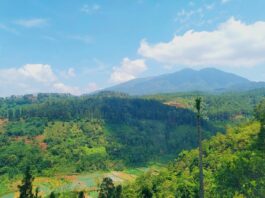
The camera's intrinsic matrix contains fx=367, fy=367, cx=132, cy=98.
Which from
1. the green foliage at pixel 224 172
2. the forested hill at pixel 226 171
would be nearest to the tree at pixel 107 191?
the forested hill at pixel 226 171

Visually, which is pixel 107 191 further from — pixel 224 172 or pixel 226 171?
pixel 226 171

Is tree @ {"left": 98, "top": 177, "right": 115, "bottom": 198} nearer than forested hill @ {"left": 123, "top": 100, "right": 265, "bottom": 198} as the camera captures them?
No

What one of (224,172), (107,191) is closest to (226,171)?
(224,172)

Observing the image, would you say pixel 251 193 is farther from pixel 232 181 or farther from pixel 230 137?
pixel 230 137

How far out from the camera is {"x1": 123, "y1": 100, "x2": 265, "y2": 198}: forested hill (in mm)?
73062

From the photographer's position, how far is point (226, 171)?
259 ft

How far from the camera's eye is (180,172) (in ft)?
445

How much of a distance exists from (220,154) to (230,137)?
9995 mm

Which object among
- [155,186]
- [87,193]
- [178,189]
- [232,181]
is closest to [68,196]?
[87,193]

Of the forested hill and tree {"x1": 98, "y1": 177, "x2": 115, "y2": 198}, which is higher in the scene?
the forested hill

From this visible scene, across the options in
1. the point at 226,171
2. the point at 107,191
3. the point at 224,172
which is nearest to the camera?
the point at 226,171

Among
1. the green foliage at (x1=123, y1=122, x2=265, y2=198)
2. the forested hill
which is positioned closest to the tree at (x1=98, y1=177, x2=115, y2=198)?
the forested hill

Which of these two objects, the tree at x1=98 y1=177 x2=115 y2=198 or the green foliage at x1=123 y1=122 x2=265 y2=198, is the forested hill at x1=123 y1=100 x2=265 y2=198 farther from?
the tree at x1=98 y1=177 x2=115 y2=198

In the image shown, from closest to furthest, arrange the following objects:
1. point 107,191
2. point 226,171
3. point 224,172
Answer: point 226,171 < point 224,172 < point 107,191
